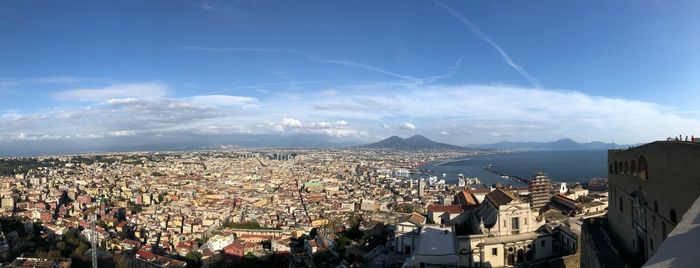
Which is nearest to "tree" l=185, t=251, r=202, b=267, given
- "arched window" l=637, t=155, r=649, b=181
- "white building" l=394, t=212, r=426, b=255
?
"white building" l=394, t=212, r=426, b=255

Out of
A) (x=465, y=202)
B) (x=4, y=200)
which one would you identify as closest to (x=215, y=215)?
(x=4, y=200)

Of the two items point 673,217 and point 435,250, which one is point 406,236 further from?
point 673,217

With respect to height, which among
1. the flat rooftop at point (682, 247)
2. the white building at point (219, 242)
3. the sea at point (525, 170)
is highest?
the flat rooftop at point (682, 247)

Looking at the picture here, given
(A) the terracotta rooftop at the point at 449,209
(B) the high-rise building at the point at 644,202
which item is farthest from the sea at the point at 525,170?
(B) the high-rise building at the point at 644,202

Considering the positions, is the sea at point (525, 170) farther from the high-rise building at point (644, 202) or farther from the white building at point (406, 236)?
the high-rise building at point (644, 202)

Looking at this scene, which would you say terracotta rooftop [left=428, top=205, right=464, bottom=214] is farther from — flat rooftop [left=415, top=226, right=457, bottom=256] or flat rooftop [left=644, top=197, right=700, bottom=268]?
flat rooftop [left=644, top=197, right=700, bottom=268]

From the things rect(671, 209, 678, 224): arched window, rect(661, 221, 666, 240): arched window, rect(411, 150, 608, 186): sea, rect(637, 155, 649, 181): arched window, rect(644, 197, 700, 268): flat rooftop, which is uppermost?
rect(637, 155, 649, 181): arched window

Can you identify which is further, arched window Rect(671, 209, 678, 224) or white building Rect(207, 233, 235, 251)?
white building Rect(207, 233, 235, 251)

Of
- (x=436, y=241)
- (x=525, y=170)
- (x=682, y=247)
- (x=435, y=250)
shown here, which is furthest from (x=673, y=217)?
(x=525, y=170)
